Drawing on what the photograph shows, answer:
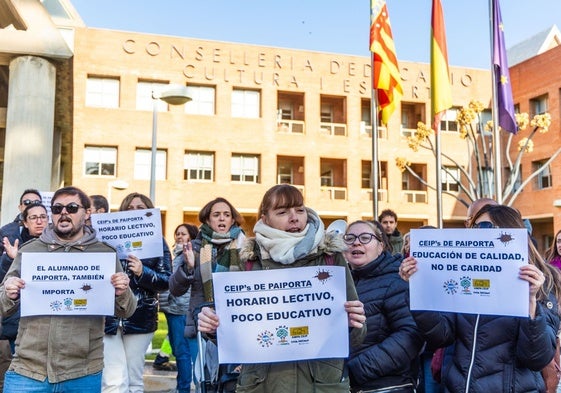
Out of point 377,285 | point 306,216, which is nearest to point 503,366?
point 377,285

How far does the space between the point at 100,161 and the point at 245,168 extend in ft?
23.5

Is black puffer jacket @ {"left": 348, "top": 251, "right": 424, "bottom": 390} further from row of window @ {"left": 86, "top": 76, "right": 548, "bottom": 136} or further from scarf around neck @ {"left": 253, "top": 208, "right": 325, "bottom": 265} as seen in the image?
row of window @ {"left": 86, "top": 76, "right": 548, "bottom": 136}

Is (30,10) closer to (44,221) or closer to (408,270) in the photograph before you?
(44,221)

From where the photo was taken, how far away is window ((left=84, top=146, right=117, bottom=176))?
27953 mm

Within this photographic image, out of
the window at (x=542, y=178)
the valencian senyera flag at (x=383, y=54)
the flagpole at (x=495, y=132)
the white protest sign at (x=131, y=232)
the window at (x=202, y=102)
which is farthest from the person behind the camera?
the window at (x=542, y=178)

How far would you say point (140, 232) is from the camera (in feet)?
16.9

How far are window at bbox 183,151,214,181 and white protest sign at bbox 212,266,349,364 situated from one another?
26.5m

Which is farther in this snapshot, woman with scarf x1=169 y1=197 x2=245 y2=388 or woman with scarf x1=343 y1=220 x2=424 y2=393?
woman with scarf x1=169 y1=197 x2=245 y2=388

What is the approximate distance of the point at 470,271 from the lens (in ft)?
9.98

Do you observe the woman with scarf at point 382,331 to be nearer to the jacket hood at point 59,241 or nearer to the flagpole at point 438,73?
the jacket hood at point 59,241

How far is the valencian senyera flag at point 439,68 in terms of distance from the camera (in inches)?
457

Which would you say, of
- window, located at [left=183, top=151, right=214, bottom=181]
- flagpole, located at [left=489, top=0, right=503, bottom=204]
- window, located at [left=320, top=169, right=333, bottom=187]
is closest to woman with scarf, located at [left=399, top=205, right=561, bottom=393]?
flagpole, located at [left=489, top=0, right=503, bottom=204]

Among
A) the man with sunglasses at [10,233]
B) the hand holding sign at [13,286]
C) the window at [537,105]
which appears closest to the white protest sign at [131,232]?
the man with sunglasses at [10,233]

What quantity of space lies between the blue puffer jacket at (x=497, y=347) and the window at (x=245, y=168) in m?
27.0
